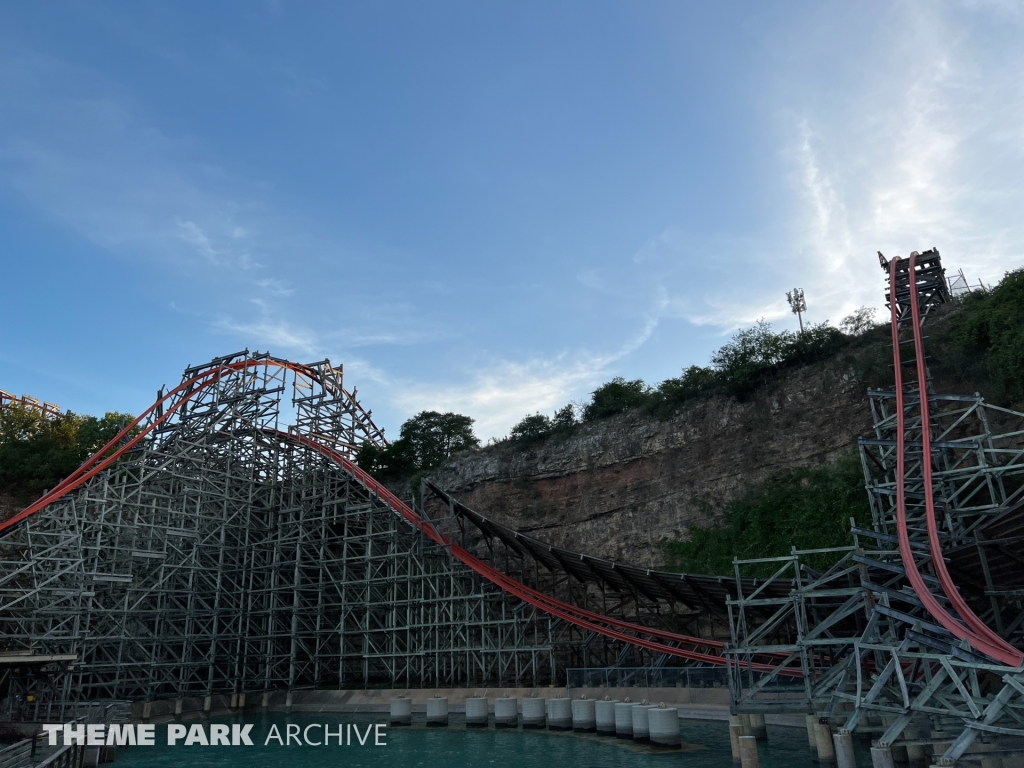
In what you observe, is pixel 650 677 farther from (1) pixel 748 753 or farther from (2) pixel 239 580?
(2) pixel 239 580

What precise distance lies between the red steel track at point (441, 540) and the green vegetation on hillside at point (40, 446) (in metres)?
14.6

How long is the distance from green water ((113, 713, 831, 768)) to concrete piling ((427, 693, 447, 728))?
37 cm

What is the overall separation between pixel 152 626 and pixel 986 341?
30960 mm

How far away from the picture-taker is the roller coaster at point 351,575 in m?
18.1

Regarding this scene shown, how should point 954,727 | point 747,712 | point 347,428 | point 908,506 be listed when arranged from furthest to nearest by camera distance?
point 347,428, point 908,506, point 747,712, point 954,727

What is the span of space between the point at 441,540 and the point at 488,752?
10.0 metres

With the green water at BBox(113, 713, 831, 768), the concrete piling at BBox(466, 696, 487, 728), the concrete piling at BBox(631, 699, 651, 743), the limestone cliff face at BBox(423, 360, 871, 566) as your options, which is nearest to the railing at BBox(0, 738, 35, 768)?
the green water at BBox(113, 713, 831, 768)

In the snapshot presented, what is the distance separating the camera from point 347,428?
35000mm

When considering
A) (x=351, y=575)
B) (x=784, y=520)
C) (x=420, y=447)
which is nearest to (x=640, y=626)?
(x=784, y=520)

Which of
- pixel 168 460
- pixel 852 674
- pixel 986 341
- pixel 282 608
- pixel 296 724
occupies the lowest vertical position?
pixel 296 724

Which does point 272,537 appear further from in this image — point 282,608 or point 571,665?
point 571,665

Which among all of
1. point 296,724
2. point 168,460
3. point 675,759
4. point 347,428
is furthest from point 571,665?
point 168,460

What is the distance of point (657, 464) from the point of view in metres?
33.1

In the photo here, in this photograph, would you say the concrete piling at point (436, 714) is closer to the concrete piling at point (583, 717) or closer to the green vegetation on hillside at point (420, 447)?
the concrete piling at point (583, 717)
